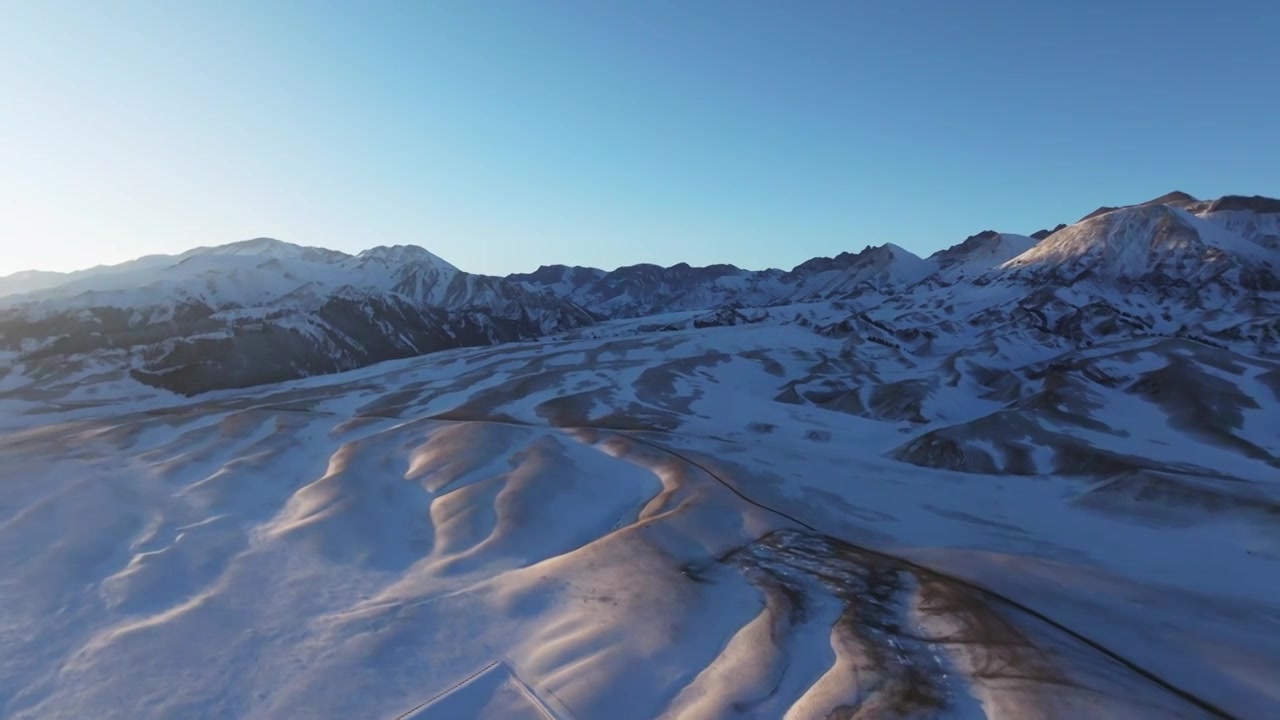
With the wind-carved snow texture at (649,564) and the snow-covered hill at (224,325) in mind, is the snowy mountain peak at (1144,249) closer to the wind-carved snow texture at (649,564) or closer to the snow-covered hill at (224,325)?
the wind-carved snow texture at (649,564)

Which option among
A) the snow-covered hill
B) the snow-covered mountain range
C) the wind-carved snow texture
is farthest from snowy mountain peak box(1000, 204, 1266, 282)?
the snow-covered hill

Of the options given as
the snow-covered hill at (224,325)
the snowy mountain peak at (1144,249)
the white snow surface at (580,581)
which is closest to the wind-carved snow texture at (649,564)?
the white snow surface at (580,581)

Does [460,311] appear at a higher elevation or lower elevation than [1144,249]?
lower

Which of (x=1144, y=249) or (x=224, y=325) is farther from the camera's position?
(x=1144, y=249)

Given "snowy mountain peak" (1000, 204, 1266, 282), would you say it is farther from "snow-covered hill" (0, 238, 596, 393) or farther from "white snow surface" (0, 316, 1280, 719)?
"white snow surface" (0, 316, 1280, 719)

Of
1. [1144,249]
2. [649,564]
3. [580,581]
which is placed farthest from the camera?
[1144,249]

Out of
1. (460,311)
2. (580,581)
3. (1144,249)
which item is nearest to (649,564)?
(580,581)

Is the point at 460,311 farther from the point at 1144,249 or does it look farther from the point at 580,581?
the point at 580,581

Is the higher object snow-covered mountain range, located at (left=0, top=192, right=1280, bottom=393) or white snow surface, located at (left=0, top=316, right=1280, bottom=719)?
snow-covered mountain range, located at (left=0, top=192, right=1280, bottom=393)

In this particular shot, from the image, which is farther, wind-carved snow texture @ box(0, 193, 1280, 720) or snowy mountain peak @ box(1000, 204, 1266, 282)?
snowy mountain peak @ box(1000, 204, 1266, 282)

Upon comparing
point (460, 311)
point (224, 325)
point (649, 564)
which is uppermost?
point (460, 311)

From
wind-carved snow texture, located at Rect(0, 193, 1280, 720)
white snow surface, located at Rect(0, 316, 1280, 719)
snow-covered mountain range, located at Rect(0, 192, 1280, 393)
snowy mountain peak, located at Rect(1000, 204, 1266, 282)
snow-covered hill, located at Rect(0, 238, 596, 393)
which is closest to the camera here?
white snow surface, located at Rect(0, 316, 1280, 719)

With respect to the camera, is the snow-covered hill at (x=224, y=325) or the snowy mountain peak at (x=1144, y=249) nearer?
the snow-covered hill at (x=224, y=325)

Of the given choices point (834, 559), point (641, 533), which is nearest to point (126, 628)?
point (641, 533)
